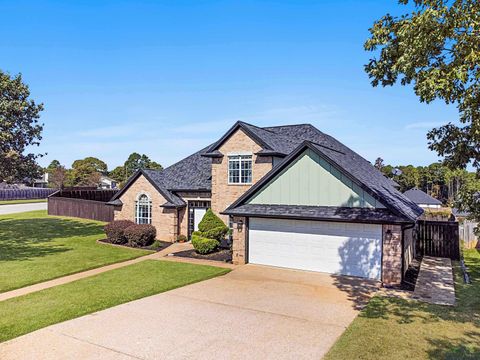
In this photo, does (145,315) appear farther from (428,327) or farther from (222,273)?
(428,327)

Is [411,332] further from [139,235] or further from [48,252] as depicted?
[48,252]

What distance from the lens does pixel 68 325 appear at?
934 centimetres

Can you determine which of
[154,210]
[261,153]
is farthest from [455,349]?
[154,210]

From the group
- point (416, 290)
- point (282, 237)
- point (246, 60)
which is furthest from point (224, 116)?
point (416, 290)

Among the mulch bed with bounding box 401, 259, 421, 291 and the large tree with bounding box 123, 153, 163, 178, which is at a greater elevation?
the large tree with bounding box 123, 153, 163, 178

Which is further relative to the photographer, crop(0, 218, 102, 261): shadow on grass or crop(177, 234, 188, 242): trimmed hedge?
crop(177, 234, 188, 242): trimmed hedge

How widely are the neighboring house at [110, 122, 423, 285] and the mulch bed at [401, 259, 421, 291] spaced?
1.33ft

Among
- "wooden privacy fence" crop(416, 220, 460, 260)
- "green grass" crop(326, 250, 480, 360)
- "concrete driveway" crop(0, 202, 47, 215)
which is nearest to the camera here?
"green grass" crop(326, 250, 480, 360)

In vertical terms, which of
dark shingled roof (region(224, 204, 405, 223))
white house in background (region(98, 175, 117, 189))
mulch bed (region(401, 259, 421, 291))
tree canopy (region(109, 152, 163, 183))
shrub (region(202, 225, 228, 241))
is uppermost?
tree canopy (region(109, 152, 163, 183))

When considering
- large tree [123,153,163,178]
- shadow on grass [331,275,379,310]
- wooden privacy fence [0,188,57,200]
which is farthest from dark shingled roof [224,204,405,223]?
large tree [123,153,163,178]

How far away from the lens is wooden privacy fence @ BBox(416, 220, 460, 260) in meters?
19.8

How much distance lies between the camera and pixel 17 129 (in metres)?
24.5

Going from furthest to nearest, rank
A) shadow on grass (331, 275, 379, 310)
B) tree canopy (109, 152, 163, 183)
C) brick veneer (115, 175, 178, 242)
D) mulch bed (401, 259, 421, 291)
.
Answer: tree canopy (109, 152, 163, 183) < brick veneer (115, 175, 178, 242) < mulch bed (401, 259, 421, 291) < shadow on grass (331, 275, 379, 310)

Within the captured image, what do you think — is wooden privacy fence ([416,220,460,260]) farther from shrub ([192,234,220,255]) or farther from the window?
shrub ([192,234,220,255])
